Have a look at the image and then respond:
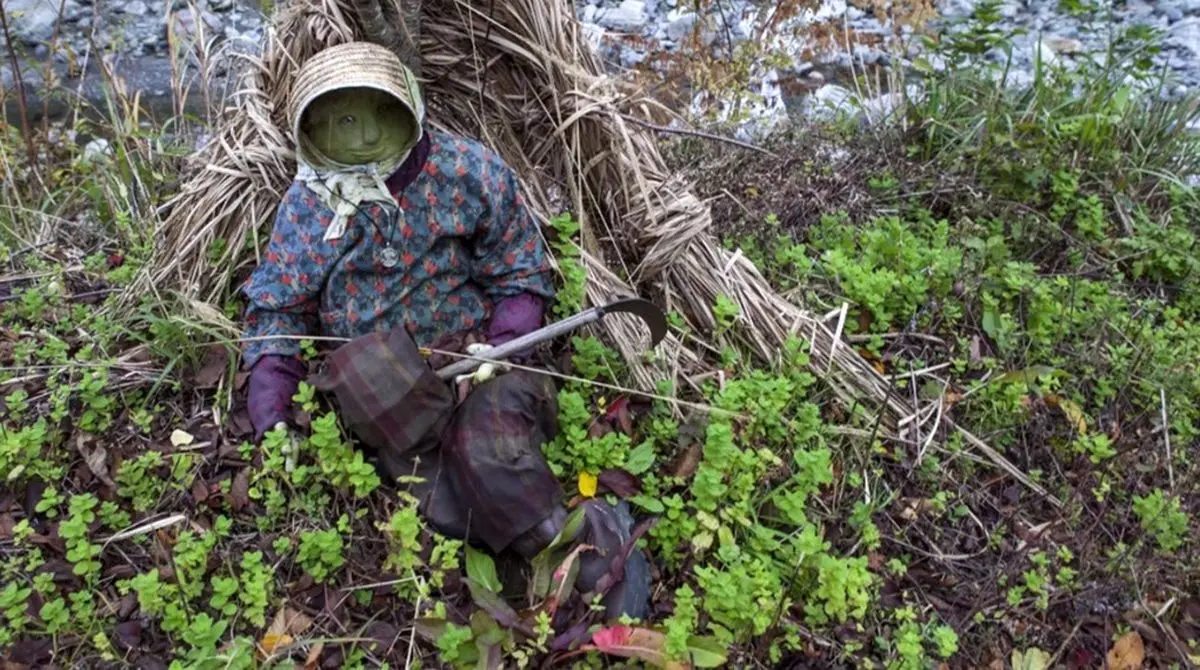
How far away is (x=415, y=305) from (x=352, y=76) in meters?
0.69

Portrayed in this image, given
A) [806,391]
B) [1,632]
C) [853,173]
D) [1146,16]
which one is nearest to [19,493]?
[1,632]

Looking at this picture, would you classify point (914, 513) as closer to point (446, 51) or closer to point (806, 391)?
point (806, 391)

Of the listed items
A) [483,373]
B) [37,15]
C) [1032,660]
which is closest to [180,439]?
[483,373]

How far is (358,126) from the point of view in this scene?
7.65 ft

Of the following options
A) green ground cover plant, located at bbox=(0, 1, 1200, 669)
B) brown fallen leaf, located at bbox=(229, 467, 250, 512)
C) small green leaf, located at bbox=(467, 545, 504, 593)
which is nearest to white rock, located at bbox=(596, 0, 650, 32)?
green ground cover plant, located at bbox=(0, 1, 1200, 669)

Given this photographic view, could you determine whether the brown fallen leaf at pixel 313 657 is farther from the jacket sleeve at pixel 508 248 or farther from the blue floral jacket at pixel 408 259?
the jacket sleeve at pixel 508 248

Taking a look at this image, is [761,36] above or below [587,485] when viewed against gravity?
below

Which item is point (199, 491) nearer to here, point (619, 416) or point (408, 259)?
point (408, 259)

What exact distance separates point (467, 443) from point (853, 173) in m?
2.52


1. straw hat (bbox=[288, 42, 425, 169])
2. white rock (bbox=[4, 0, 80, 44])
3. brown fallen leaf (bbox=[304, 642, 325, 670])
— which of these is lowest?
brown fallen leaf (bbox=[304, 642, 325, 670])

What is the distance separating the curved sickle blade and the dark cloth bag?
33 cm

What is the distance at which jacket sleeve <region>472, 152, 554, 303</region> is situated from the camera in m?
2.58

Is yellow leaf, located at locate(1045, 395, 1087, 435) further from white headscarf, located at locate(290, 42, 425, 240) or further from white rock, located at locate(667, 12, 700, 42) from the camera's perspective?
white rock, located at locate(667, 12, 700, 42)

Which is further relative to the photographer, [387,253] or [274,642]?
[387,253]
